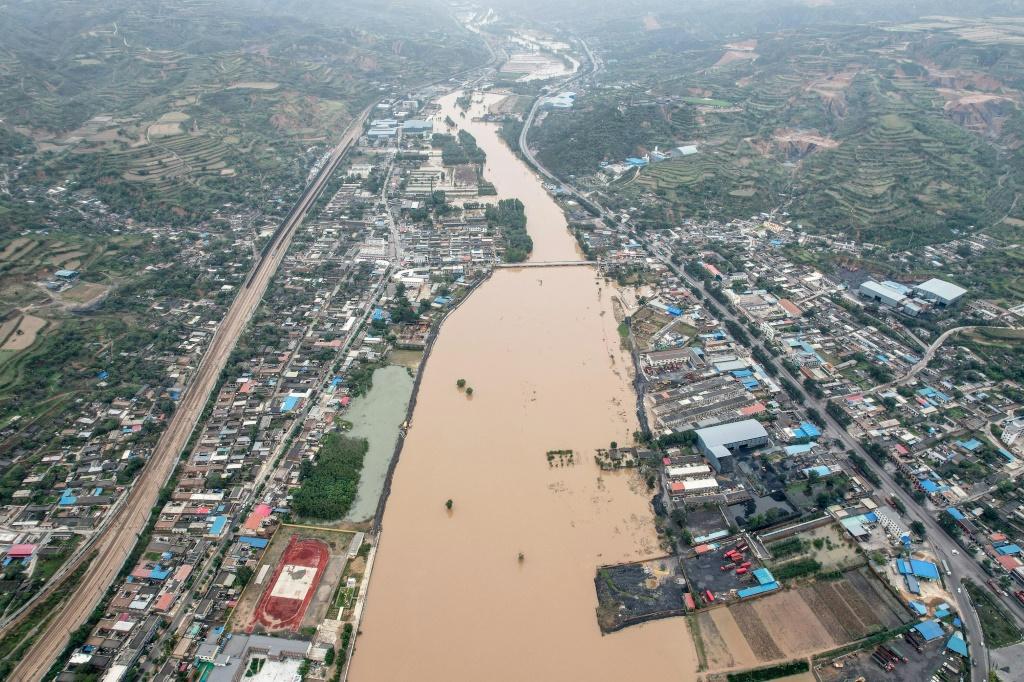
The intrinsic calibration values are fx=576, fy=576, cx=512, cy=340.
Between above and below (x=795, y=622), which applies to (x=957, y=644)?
below

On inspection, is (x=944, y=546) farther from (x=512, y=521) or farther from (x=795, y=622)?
(x=512, y=521)

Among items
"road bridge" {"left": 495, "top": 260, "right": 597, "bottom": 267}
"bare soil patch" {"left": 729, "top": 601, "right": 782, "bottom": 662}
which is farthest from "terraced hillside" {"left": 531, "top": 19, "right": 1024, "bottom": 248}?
"bare soil patch" {"left": 729, "top": 601, "right": 782, "bottom": 662}

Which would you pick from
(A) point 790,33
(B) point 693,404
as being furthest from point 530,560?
(A) point 790,33

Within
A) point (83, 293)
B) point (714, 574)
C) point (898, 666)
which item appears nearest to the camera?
point (898, 666)

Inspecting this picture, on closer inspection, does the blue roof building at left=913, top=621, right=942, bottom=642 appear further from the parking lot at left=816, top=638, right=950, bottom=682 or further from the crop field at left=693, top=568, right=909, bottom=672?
the crop field at left=693, top=568, right=909, bottom=672

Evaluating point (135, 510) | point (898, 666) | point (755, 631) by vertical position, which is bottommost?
point (898, 666)

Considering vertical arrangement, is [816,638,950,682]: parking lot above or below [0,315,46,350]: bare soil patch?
below

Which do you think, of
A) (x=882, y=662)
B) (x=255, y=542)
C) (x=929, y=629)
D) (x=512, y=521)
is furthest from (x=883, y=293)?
(x=255, y=542)

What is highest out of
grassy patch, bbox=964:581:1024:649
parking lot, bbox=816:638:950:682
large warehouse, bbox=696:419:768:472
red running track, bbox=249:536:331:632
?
red running track, bbox=249:536:331:632
